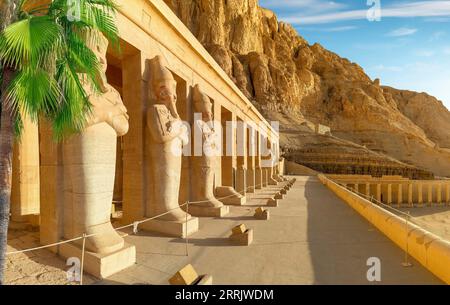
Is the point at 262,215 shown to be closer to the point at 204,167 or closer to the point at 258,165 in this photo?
the point at 204,167

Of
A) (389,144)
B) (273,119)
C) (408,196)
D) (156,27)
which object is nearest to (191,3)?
(273,119)

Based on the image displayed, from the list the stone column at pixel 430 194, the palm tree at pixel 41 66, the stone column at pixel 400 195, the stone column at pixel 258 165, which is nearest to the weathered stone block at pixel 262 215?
the palm tree at pixel 41 66

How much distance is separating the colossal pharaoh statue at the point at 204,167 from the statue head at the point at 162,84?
2353mm

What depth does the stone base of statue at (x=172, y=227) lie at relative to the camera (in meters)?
6.59

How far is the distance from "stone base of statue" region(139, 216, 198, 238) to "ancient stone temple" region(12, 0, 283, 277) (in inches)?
0.9

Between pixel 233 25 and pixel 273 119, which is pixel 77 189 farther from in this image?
pixel 233 25

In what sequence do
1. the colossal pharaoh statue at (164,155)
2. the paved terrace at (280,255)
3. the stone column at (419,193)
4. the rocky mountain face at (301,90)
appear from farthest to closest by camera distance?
the rocky mountain face at (301,90) < the stone column at (419,193) < the colossal pharaoh statue at (164,155) < the paved terrace at (280,255)

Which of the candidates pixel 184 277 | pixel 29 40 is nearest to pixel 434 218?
pixel 184 277

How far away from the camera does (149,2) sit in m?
7.22

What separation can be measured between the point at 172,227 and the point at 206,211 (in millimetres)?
2554

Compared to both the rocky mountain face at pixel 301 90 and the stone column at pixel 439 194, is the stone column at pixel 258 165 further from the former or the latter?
the rocky mountain face at pixel 301 90

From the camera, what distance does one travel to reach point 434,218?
23953 mm

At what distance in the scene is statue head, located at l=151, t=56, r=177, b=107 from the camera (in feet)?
23.1

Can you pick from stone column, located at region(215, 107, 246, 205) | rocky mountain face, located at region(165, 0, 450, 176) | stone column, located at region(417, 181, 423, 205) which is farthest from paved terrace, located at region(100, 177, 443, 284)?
rocky mountain face, located at region(165, 0, 450, 176)
